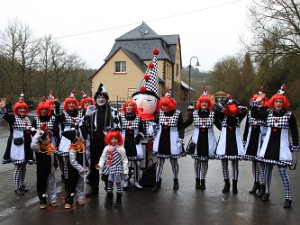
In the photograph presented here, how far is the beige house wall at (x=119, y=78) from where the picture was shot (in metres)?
37.0

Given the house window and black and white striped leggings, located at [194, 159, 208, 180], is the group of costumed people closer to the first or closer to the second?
black and white striped leggings, located at [194, 159, 208, 180]

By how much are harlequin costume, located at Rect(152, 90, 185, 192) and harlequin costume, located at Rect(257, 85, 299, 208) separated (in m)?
1.60

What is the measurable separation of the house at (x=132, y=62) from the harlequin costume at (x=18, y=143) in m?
28.0

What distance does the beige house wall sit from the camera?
37.0 metres

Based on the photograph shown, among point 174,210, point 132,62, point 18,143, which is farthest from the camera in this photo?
point 132,62

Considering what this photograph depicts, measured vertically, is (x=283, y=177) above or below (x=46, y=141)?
below

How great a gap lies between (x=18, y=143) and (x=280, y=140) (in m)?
4.49

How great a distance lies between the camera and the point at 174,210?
5.45 metres

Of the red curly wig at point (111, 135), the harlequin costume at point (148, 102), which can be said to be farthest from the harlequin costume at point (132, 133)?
the red curly wig at point (111, 135)

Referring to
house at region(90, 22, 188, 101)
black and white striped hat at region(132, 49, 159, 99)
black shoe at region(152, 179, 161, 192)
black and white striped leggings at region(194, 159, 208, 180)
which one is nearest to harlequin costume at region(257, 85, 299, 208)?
black and white striped leggings at region(194, 159, 208, 180)

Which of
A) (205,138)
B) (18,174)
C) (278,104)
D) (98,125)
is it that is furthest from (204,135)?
(18,174)

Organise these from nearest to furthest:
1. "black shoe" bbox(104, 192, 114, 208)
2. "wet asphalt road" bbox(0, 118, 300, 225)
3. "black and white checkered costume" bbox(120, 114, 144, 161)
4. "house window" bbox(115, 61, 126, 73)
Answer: "wet asphalt road" bbox(0, 118, 300, 225)
"black shoe" bbox(104, 192, 114, 208)
"black and white checkered costume" bbox(120, 114, 144, 161)
"house window" bbox(115, 61, 126, 73)

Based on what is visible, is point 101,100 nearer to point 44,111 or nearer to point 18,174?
point 44,111

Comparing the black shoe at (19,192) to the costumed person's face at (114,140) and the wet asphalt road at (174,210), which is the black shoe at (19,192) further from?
the costumed person's face at (114,140)
